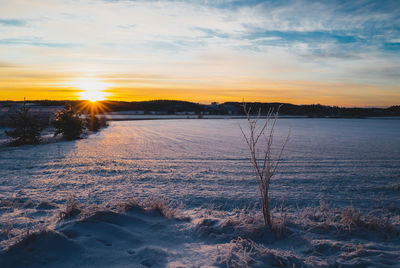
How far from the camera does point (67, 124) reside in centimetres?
1808

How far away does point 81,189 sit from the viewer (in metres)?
5.98

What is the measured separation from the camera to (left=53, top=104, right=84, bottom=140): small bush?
1800 cm

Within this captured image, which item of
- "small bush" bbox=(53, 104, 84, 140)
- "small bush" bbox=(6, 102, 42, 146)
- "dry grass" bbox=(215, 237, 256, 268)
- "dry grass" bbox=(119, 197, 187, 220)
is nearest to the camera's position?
"dry grass" bbox=(215, 237, 256, 268)

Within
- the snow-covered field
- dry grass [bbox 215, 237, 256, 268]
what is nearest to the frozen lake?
the snow-covered field

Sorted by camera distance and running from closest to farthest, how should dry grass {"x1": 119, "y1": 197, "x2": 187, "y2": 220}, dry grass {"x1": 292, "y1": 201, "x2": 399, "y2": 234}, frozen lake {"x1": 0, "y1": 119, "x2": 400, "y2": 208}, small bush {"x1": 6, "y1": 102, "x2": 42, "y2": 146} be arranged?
dry grass {"x1": 292, "y1": 201, "x2": 399, "y2": 234}, dry grass {"x1": 119, "y1": 197, "x2": 187, "y2": 220}, frozen lake {"x1": 0, "y1": 119, "x2": 400, "y2": 208}, small bush {"x1": 6, "y1": 102, "x2": 42, "y2": 146}

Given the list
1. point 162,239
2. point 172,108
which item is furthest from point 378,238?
point 172,108

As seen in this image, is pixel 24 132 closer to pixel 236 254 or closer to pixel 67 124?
pixel 67 124

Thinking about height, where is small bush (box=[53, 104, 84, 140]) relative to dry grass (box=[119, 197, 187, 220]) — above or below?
above

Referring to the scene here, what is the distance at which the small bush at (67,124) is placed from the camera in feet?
59.1

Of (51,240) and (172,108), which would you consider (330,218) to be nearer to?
(51,240)

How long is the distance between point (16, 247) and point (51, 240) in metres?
0.33

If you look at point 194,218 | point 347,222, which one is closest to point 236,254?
point 194,218

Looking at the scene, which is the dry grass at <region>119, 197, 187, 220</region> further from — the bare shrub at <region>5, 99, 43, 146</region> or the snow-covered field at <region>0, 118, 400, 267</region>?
the bare shrub at <region>5, 99, 43, 146</region>

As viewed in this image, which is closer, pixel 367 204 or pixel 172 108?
pixel 367 204
